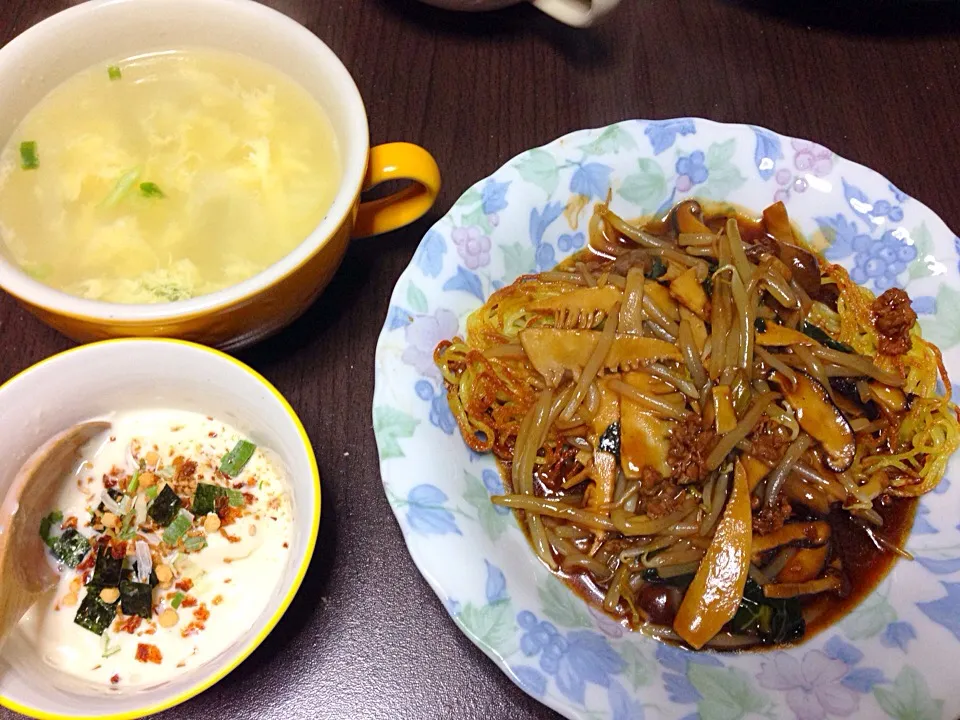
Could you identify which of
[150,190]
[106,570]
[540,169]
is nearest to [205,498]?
[106,570]

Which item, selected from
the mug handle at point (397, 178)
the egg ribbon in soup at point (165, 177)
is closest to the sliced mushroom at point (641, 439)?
the mug handle at point (397, 178)

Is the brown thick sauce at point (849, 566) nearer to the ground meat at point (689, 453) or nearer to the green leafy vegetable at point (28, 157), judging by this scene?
the ground meat at point (689, 453)

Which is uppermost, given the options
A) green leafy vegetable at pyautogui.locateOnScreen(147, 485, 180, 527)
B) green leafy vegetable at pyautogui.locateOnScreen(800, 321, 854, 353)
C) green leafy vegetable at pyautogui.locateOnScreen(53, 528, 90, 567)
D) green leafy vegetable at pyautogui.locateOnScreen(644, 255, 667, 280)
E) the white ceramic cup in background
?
the white ceramic cup in background

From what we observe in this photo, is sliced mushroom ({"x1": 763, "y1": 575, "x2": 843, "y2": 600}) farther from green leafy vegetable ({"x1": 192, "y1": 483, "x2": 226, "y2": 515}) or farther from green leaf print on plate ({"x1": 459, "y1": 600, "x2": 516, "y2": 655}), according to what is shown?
green leafy vegetable ({"x1": 192, "y1": 483, "x2": 226, "y2": 515})

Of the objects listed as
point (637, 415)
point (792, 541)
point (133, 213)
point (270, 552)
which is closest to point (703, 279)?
point (637, 415)

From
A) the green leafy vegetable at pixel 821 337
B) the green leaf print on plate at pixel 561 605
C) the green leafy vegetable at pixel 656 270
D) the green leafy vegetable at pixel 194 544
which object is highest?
the green leafy vegetable at pixel 656 270

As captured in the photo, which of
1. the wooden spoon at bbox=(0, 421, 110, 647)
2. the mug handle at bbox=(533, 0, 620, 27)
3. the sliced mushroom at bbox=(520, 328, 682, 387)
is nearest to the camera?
the wooden spoon at bbox=(0, 421, 110, 647)

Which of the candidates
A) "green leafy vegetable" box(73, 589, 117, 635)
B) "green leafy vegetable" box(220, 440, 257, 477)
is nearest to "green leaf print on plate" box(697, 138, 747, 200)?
"green leafy vegetable" box(220, 440, 257, 477)

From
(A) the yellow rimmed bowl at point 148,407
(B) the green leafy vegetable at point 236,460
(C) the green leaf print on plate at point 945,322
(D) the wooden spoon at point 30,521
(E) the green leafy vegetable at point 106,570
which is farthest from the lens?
(C) the green leaf print on plate at point 945,322

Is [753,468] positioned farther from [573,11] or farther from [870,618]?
[573,11]
